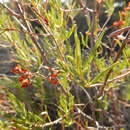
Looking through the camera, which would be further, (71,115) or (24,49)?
(24,49)

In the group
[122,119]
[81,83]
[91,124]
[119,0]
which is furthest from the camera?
[119,0]

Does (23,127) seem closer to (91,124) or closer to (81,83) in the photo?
(81,83)

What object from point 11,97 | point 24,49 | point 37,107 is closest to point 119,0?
point 37,107

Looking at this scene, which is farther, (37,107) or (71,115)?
(37,107)

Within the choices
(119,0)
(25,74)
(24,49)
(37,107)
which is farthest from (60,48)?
(119,0)

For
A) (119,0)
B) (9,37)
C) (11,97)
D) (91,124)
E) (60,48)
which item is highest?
(119,0)

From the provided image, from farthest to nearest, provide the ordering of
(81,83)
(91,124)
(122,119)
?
(122,119), (91,124), (81,83)

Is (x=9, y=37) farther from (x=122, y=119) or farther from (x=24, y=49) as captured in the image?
(x=122, y=119)

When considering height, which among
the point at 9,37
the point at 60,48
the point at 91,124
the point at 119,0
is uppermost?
the point at 119,0

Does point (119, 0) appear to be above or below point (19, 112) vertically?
above
